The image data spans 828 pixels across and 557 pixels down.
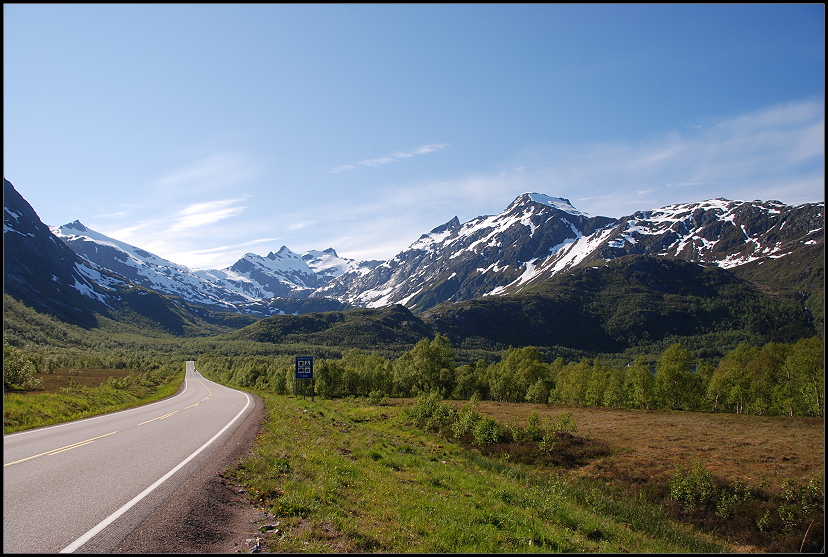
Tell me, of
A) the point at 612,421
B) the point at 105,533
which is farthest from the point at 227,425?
the point at 612,421

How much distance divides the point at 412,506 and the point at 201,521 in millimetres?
7755

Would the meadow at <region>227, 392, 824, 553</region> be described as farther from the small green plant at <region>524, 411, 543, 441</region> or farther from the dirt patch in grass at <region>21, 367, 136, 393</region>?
the dirt patch in grass at <region>21, 367, 136, 393</region>

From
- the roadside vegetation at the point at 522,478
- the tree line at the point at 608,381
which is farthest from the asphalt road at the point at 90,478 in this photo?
the tree line at the point at 608,381

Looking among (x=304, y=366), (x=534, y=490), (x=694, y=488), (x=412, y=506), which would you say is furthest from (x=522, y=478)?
(x=304, y=366)

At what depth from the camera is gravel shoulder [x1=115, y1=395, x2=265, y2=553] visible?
10.3 metres

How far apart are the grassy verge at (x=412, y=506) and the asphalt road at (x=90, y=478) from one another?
2.99 meters

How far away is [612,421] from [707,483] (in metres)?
27.6

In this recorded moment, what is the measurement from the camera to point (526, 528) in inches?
613

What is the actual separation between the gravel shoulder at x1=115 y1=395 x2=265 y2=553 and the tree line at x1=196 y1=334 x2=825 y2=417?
6478 cm

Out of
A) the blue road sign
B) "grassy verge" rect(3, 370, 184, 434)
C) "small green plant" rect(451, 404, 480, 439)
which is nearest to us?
"grassy verge" rect(3, 370, 184, 434)

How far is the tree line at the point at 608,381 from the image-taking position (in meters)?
73.8

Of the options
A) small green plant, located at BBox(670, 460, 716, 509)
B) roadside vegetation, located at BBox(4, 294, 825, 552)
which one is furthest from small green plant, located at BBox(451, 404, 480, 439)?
small green plant, located at BBox(670, 460, 716, 509)

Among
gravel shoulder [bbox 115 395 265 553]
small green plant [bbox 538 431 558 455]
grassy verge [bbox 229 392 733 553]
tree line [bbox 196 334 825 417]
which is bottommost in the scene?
tree line [bbox 196 334 825 417]

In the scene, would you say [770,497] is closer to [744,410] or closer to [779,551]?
[779,551]
